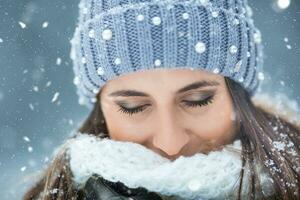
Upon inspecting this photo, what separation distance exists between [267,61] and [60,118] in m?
1.11

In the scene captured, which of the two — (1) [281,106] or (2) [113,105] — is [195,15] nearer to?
(2) [113,105]

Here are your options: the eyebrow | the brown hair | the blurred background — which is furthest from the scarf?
the blurred background

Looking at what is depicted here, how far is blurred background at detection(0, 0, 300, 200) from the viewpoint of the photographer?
3.76 meters

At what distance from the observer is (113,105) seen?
2.06m

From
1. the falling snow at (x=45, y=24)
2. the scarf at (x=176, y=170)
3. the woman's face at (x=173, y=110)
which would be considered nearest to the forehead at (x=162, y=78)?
the woman's face at (x=173, y=110)

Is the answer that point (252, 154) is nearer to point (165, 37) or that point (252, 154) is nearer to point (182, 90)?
point (182, 90)

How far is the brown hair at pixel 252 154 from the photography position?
1.93 meters

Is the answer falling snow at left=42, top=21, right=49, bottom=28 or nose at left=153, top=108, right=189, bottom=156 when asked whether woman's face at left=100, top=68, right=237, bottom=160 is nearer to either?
nose at left=153, top=108, right=189, bottom=156

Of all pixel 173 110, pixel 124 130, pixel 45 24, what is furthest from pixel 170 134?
pixel 45 24

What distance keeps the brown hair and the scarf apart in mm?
23

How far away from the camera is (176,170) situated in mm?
1908

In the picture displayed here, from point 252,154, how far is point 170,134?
0.23m

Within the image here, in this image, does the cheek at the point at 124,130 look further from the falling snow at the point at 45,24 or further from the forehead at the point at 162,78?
the falling snow at the point at 45,24

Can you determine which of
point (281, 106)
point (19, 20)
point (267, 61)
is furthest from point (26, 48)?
point (281, 106)
